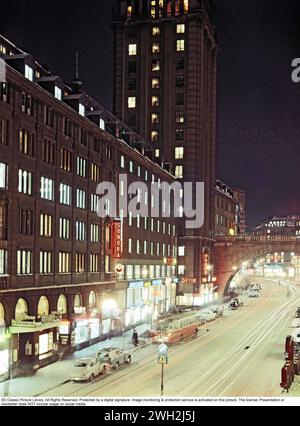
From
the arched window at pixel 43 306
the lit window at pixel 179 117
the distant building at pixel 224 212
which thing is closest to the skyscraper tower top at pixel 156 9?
the lit window at pixel 179 117

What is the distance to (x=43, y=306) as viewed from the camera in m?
43.5

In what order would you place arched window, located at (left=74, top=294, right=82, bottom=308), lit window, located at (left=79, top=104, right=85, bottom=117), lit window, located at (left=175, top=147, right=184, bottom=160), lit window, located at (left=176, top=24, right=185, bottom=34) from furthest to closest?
lit window, located at (left=175, top=147, right=184, bottom=160), lit window, located at (left=176, top=24, right=185, bottom=34), lit window, located at (left=79, top=104, right=85, bottom=117), arched window, located at (left=74, top=294, right=82, bottom=308)

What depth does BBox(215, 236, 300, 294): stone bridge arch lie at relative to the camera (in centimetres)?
9450

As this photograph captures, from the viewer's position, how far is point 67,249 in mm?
48000

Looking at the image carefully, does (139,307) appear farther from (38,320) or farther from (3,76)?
(3,76)

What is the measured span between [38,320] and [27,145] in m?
10.3

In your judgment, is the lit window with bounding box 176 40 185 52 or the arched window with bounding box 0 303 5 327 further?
the lit window with bounding box 176 40 185 52

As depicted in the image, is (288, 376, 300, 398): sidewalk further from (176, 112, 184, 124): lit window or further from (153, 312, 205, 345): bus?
(176, 112, 184, 124): lit window

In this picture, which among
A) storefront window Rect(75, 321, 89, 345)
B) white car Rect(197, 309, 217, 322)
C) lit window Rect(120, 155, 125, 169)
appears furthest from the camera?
white car Rect(197, 309, 217, 322)

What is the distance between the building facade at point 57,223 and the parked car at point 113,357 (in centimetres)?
388

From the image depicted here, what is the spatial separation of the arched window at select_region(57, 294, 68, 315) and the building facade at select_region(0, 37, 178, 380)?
77 mm

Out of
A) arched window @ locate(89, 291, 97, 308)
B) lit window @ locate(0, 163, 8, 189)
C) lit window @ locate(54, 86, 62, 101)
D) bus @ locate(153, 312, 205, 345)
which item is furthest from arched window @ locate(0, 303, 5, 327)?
lit window @ locate(54, 86, 62, 101)

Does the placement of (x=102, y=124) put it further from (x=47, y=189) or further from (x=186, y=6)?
(x=186, y=6)

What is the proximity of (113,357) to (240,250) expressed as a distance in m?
61.3
